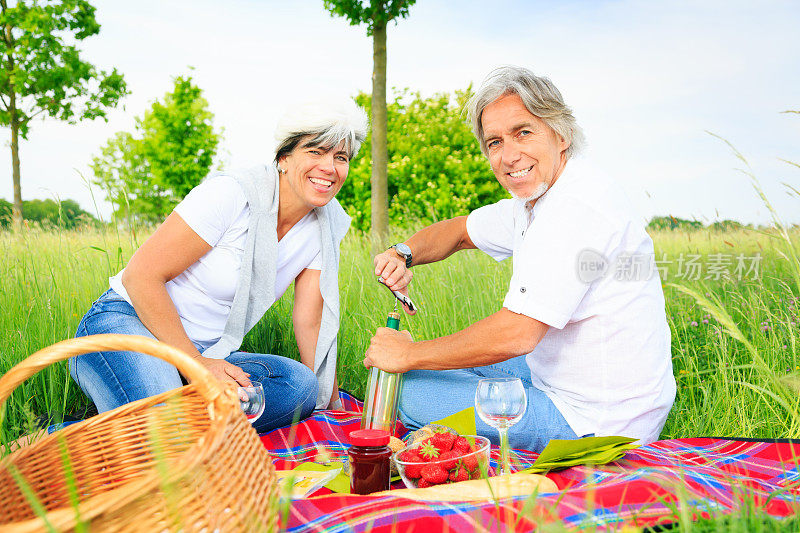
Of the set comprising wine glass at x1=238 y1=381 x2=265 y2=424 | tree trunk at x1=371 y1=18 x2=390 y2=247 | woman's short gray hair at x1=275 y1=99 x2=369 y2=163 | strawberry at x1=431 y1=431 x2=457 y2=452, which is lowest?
strawberry at x1=431 y1=431 x2=457 y2=452

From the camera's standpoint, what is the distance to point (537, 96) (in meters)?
2.38

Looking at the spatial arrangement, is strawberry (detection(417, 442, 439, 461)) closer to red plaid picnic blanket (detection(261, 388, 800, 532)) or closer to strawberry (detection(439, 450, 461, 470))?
strawberry (detection(439, 450, 461, 470))

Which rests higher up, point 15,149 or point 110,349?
point 15,149

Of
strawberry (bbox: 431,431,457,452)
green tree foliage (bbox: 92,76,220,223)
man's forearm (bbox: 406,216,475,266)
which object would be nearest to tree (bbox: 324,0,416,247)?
man's forearm (bbox: 406,216,475,266)

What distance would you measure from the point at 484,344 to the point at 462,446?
39 centimetres

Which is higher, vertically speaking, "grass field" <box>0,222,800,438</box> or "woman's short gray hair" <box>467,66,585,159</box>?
"woman's short gray hair" <box>467,66,585,159</box>

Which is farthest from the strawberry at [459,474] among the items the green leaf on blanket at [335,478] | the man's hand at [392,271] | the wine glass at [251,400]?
the man's hand at [392,271]

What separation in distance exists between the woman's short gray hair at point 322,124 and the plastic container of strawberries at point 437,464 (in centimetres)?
139

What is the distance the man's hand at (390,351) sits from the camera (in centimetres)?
236

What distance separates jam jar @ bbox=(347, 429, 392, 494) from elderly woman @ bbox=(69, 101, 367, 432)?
713 millimetres

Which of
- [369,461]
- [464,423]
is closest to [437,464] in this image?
[369,461]

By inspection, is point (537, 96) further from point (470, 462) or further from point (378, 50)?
point (378, 50)

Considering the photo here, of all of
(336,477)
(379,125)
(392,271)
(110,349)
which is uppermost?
(379,125)

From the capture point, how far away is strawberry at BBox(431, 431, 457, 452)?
1.97 meters
